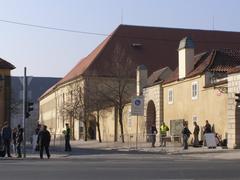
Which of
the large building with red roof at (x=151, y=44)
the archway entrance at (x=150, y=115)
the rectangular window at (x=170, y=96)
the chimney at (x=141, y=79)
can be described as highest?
the large building with red roof at (x=151, y=44)

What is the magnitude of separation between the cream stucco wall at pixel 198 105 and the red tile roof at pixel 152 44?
3118 cm

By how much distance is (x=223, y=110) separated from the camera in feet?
136

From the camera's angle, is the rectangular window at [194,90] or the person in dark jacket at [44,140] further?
the rectangular window at [194,90]

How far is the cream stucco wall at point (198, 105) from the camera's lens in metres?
41.9

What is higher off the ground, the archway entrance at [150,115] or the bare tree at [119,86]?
the bare tree at [119,86]

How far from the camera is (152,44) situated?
290 feet

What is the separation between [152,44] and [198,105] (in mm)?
42646

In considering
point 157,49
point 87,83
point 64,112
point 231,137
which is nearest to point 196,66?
point 231,137

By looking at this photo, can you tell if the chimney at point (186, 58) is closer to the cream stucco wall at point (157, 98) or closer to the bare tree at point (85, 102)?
the cream stucco wall at point (157, 98)

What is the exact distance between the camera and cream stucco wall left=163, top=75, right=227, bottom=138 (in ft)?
138

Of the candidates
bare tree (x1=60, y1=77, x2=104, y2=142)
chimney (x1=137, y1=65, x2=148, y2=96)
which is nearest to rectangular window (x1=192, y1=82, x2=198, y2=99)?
chimney (x1=137, y1=65, x2=148, y2=96)

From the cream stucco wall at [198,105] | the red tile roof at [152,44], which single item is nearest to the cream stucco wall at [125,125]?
the cream stucco wall at [198,105]

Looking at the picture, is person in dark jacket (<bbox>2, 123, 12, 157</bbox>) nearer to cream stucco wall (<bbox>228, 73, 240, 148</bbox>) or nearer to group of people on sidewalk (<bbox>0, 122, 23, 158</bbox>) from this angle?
group of people on sidewalk (<bbox>0, 122, 23, 158</bbox>)

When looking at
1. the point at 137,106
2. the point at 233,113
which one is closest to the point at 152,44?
the point at 137,106
